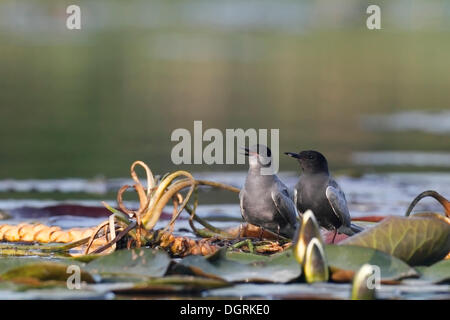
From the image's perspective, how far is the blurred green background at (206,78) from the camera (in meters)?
14.6

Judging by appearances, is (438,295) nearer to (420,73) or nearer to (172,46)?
(420,73)

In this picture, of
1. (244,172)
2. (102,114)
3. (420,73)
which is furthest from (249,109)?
(420,73)

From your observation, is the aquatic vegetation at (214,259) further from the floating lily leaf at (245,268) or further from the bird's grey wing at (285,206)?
the bird's grey wing at (285,206)

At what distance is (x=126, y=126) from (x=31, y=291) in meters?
12.1

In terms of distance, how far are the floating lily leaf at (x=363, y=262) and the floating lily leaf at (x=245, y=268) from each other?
218mm

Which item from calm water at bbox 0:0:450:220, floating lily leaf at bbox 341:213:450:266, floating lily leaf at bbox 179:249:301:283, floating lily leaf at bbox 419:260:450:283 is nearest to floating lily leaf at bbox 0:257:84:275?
floating lily leaf at bbox 179:249:301:283

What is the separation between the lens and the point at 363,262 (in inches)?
221

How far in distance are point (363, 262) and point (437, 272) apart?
0.45m

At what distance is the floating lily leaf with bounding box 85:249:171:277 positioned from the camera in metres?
5.63

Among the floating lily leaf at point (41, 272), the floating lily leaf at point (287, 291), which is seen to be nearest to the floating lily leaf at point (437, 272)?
the floating lily leaf at point (287, 291)

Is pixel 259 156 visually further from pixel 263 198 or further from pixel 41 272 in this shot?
pixel 41 272

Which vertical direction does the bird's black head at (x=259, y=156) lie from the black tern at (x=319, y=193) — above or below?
above

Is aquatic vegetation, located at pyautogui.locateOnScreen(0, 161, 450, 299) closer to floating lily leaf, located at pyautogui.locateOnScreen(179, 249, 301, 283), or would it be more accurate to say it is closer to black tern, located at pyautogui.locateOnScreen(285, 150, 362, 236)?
floating lily leaf, located at pyautogui.locateOnScreen(179, 249, 301, 283)

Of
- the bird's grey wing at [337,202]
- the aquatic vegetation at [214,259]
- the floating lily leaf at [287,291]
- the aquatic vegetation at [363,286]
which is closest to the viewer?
the aquatic vegetation at [363,286]
